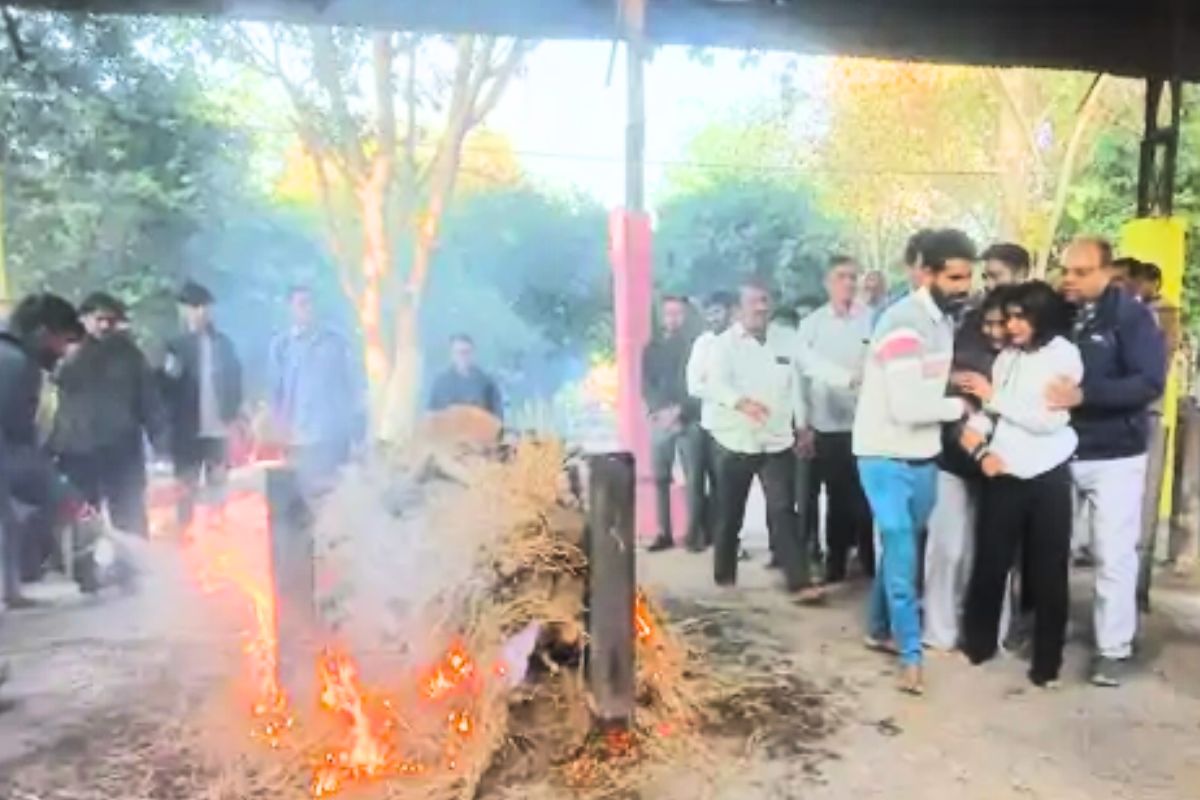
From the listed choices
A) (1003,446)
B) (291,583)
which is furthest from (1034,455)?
(291,583)

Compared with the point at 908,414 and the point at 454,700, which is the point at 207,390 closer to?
the point at 454,700

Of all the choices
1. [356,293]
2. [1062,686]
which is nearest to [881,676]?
[1062,686]

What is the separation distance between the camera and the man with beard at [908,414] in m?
3.81

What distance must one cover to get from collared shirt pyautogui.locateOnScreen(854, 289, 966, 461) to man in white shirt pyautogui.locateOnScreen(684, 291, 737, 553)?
1.68 m

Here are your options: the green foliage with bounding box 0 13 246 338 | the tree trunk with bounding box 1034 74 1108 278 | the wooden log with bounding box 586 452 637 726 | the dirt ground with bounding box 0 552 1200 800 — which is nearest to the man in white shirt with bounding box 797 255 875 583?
the dirt ground with bounding box 0 552 1200 800

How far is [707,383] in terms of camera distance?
218 inches

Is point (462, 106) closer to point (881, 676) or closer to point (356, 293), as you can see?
point (356, 293)

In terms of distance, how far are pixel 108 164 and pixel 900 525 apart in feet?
22.9

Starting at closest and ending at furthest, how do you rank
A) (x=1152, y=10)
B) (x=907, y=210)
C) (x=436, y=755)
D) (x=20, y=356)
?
(x=436, y=755), (x=20, y=356), (x=1152, y=10), (x=907, y=210)

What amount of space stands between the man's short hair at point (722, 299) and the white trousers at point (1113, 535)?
2306 millimetres

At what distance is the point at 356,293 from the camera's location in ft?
25.6

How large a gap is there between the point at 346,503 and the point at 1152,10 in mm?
4893

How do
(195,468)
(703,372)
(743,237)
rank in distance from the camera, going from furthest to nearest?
(743,237) → (195,468) → (703,372)

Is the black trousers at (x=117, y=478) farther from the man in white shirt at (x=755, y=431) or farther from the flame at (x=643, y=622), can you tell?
the flame at (x=643, y=622)
